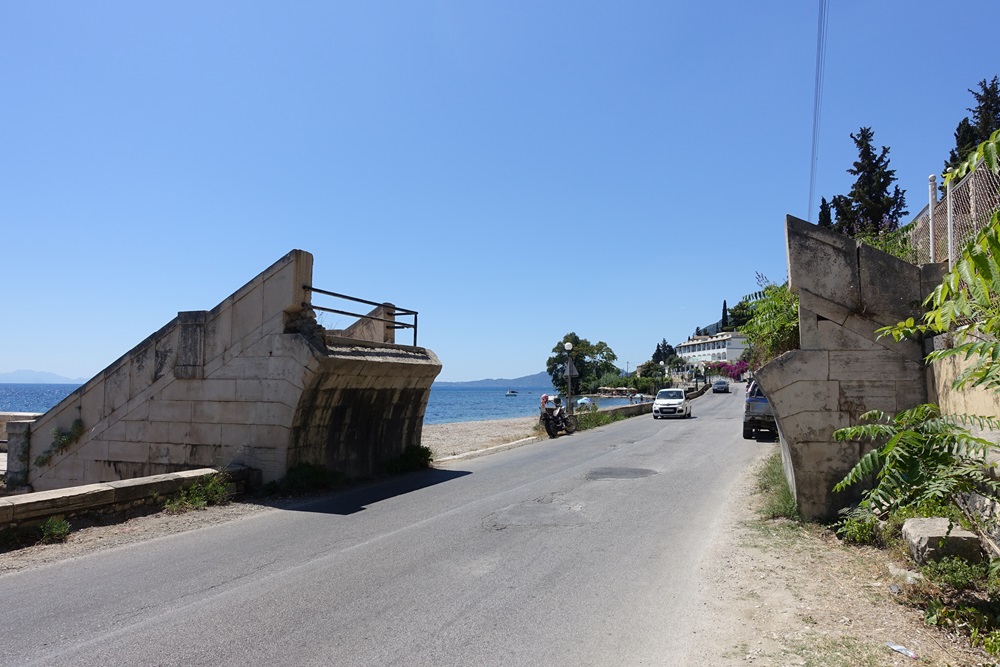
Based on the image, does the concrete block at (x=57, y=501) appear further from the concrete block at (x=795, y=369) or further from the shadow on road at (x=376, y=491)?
the concrete block at (x=795, y=369)

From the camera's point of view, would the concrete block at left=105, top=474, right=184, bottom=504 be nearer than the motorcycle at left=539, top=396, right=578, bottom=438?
Yes

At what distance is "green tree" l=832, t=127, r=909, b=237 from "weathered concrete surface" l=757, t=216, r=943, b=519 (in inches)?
936

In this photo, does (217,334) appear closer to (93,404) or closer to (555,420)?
(93,404)

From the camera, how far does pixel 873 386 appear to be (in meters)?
7.74

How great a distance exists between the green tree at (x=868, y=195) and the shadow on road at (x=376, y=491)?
2348 centimetres

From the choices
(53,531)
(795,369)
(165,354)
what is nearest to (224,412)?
(165,354)

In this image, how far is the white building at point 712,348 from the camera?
126m

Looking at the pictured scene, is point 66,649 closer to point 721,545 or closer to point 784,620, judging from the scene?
point 784,620

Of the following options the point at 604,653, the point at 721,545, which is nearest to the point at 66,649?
the point at 604,653

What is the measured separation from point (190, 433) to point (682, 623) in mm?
9882

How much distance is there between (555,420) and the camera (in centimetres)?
2419

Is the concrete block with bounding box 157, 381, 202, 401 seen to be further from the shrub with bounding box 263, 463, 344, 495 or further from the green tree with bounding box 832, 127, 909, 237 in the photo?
the green tree with bounding box 832, 127, 909, 237

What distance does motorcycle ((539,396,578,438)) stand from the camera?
23828mm

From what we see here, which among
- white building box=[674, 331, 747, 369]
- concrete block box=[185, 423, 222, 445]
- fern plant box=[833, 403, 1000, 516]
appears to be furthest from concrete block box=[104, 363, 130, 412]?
white building box=[674, 331, 747, 369]
